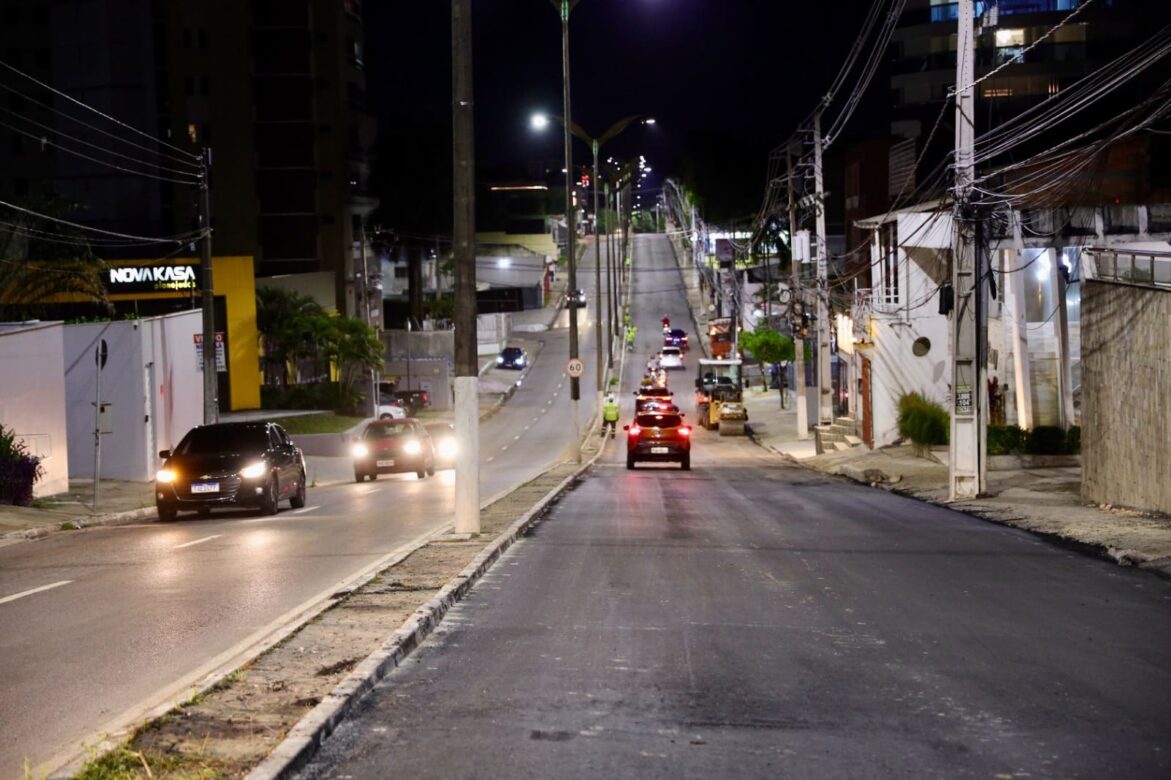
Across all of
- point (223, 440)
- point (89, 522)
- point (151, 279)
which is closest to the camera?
point (89, 522)

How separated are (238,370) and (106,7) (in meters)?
18.0

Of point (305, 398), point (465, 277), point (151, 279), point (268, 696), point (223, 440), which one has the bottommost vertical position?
point (268, 696)

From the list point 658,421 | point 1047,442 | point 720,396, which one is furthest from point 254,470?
point 720,396

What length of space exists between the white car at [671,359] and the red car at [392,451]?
5284 cm

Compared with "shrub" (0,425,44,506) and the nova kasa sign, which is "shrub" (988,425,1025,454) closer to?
"shrub" (0,425,44,506)

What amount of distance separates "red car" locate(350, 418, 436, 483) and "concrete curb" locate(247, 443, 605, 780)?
74.9ft

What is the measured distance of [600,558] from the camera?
14352mm

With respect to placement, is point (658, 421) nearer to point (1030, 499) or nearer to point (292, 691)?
point (1030, 499)

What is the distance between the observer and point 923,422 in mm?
37812

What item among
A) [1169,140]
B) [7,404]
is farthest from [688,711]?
[1169,140]

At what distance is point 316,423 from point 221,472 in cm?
3660

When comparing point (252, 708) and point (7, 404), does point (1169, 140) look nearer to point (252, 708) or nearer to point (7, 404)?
point (7, 404)

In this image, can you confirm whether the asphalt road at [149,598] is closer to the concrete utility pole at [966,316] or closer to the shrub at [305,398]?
the concrete utility pole at [966,316]

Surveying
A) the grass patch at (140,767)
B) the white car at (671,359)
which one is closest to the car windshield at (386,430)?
the grass patch at (140,767)
